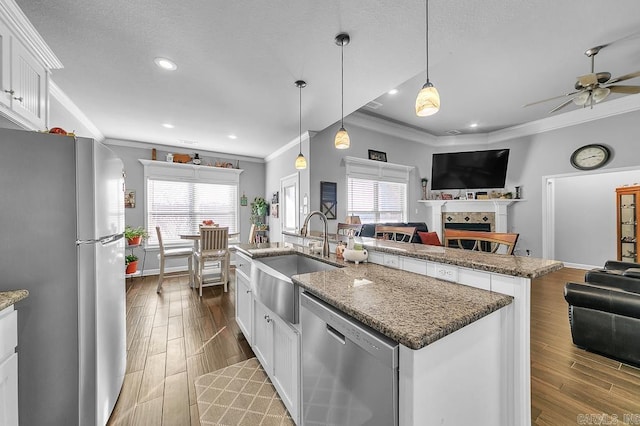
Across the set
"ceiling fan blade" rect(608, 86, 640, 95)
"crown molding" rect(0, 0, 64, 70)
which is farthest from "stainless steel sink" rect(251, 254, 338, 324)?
"ceiling fan blade" rect(608, 86, 640, 95)

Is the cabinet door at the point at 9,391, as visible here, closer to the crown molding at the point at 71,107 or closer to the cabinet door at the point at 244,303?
the cabinet door at the point at 244,303

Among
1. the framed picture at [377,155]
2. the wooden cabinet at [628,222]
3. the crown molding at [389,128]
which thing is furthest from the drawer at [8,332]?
the wooden cabinet at [628,222]

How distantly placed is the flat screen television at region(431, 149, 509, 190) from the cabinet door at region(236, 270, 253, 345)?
16.6 ft

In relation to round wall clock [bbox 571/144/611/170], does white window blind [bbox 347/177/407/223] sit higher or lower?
lower

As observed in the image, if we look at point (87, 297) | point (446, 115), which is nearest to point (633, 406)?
point (87, 297)

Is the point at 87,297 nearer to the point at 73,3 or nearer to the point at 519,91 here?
the point at 73,3

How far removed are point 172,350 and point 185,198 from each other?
12.5ft

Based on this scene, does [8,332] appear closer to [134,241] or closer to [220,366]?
[220,366]

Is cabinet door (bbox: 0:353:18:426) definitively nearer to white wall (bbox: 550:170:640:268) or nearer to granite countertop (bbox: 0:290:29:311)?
granite countertop (bbox: 0:290:29:311)

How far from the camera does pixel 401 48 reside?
6.87 feet

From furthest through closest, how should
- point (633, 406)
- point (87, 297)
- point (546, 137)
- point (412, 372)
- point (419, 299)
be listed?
point (546, 137)
point (633, 406)
point (87, 297)
point (419, 299)
point (412, 372)

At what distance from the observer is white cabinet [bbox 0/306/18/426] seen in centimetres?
99

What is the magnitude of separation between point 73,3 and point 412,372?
2874 millimetres

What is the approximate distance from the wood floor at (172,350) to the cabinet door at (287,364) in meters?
0.57
